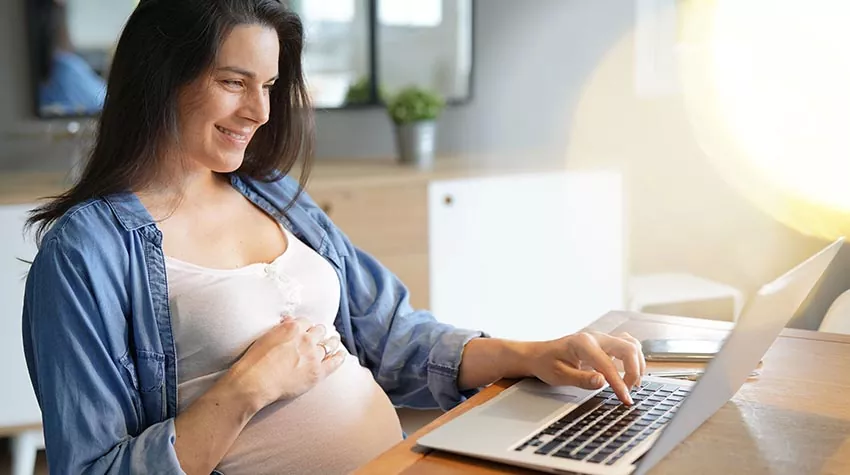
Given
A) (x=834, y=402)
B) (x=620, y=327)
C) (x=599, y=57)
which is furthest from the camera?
(x=599, y=57)

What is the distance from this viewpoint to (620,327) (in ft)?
5.34

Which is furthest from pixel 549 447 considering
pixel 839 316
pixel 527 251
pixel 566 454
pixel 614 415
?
pixel 527 251

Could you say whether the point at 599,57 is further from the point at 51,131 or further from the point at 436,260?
the point at 51,131

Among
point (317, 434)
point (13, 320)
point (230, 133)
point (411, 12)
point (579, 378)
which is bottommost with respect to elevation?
point (13, 320)

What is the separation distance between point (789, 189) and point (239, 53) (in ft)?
6.67

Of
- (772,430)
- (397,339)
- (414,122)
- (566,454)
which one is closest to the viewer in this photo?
(566,454)

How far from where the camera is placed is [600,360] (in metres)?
1.28

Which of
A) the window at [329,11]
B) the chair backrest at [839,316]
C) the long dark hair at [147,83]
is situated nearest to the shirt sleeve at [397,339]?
the long dark hair at [147,83]

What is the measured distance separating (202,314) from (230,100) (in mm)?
297

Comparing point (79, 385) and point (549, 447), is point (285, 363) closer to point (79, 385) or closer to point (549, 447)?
point (79, 385)

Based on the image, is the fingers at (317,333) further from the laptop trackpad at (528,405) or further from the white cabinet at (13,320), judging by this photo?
the white cabinet at (13,320)

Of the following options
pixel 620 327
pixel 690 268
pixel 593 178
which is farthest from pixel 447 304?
pixel 620 327

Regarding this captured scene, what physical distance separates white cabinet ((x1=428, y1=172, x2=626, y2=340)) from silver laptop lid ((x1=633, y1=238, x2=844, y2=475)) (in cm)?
197

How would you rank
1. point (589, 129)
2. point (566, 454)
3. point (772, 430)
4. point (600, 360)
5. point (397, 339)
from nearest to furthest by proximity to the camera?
point (566, 454) < point (772, 430) < point (600, 360) < point (397, 339) < point (589, 129)
